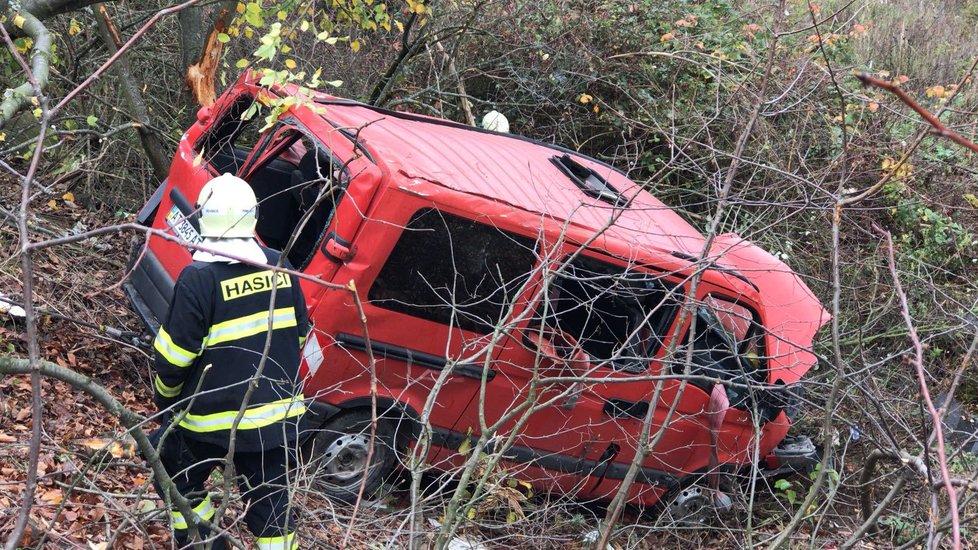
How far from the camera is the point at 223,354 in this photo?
11.7ft

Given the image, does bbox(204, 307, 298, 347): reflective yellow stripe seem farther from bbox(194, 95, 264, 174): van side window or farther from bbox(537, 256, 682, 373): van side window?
bbox(194, 95, 264, 174): van side window

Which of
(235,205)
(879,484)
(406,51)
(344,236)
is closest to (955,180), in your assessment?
(879,484)

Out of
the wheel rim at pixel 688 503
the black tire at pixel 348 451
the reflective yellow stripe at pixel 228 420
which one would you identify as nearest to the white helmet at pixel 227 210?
the reflective yellow stripe at pixel 228 420

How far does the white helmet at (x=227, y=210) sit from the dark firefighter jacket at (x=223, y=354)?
6.0 inches

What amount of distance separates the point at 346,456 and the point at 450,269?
1169mm

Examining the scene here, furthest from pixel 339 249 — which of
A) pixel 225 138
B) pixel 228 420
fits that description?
pixel 225 138

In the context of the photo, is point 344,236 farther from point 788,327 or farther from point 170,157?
point 170,157

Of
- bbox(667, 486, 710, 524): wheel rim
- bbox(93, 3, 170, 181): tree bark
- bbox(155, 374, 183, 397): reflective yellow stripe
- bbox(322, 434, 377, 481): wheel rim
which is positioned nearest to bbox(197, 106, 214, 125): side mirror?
bbox(93, 3, 170, 181): tree bark

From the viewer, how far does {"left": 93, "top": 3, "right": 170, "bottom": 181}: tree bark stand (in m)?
6.52

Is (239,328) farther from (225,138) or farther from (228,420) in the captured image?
(225,138)

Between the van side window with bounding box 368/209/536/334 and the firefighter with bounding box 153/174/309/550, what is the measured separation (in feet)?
2.36

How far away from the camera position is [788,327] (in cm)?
546

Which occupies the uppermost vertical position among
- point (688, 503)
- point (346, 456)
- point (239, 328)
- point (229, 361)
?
point (239, 328)

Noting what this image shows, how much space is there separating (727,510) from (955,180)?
5426mm
